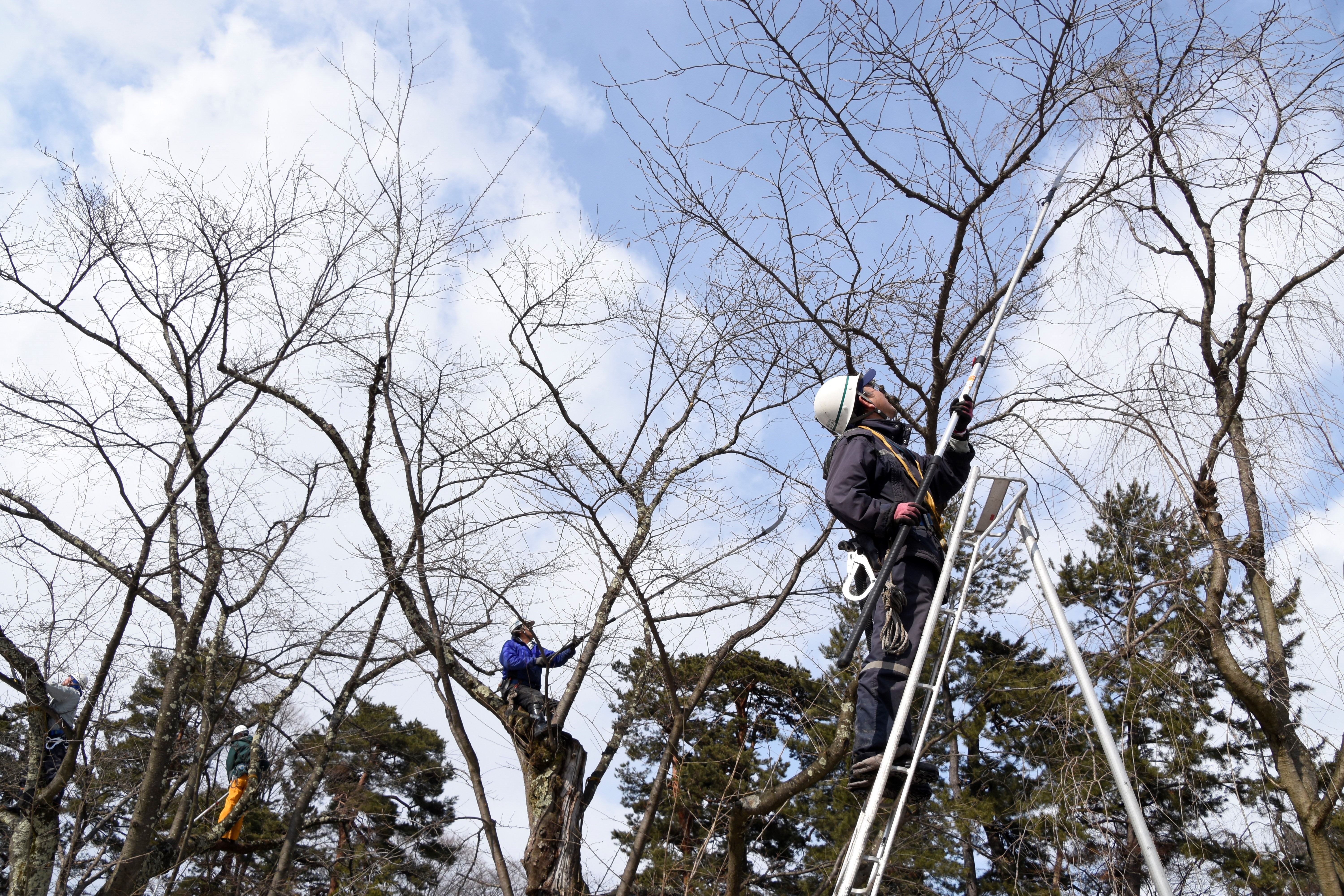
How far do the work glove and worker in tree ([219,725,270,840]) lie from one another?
10689 mm

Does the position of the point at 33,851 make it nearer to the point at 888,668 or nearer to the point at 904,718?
the point at 888,668

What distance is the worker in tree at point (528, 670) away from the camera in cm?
682

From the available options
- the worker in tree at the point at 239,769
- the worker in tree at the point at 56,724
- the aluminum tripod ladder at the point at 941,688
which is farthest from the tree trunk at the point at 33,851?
the aluminum tripod ladder at the point at 941,688

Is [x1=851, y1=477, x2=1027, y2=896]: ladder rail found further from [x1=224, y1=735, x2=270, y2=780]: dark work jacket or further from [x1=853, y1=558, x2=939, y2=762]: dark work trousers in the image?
[x1=224, y1=735, x2=270, y2=780]: dark work jacket

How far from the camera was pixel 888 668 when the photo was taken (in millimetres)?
3893

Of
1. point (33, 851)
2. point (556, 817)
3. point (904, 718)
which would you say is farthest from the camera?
point (33, 851)

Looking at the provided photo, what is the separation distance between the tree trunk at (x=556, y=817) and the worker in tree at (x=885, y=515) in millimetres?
3269

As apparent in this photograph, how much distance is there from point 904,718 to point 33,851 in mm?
9070

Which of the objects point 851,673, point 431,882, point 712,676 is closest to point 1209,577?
point 851,673

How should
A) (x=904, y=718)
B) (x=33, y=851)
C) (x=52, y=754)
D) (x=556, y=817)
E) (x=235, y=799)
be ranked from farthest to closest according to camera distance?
(x=235, y=799), (x=52, y=754), (x=33, y=851), (x=556, y=817), (x=904, y=718)

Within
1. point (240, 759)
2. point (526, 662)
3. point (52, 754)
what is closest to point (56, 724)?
point (52, 754)

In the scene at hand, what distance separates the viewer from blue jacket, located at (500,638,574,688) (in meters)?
7.18

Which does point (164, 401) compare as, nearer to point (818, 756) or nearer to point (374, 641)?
point (374, 641)

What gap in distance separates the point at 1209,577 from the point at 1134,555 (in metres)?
0.44
